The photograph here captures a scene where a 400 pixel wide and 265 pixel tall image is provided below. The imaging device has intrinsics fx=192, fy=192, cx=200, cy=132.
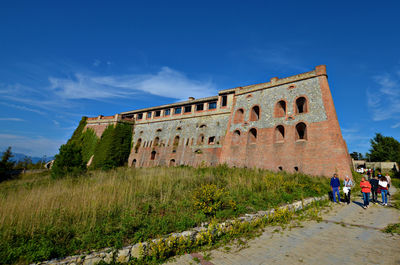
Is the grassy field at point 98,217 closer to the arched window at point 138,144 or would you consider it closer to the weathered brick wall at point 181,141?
the weathered brick wall at point 181,141

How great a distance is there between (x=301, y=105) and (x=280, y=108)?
198 centimetres

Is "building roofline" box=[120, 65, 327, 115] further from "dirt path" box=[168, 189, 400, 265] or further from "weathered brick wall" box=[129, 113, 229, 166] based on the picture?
"dirt path" box=[168, 189, 400, 265]

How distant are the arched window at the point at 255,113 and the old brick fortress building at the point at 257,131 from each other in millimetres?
110

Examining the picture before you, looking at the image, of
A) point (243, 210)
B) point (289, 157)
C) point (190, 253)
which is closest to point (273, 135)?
point (289, 157)

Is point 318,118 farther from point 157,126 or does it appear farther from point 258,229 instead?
point 157,126

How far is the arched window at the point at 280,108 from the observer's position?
19422 mm

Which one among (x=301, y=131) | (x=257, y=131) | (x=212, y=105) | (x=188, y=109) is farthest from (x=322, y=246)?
(x=188, y=109)

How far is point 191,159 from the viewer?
24.9 metres

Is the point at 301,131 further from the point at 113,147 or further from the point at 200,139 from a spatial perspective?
the point at 113,147

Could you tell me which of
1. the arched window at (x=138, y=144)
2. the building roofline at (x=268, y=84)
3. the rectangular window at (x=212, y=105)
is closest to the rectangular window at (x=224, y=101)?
the building roofline at (x=268, y=84)

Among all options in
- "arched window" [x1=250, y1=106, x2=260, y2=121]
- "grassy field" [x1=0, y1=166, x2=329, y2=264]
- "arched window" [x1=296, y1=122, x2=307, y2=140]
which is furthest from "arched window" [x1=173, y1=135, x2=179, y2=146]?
"grassy field" [x1=0, y1=166, x2=329, y2=264]

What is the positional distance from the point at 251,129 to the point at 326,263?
17189mm

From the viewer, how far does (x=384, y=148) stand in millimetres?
42531

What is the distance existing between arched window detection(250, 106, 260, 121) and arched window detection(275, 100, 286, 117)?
236cm
